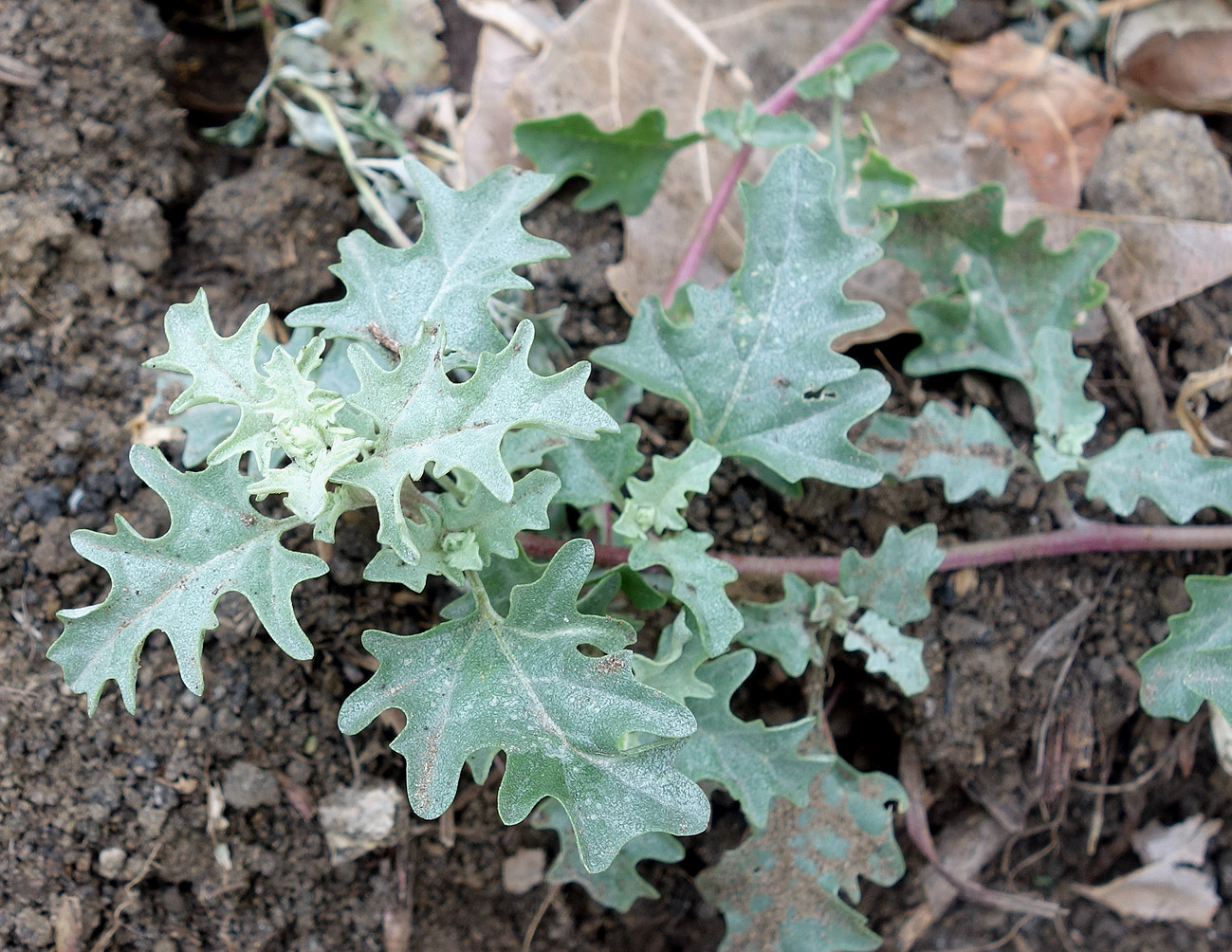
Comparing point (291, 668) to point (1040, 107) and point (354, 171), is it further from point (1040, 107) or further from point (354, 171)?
point (1040, 107)

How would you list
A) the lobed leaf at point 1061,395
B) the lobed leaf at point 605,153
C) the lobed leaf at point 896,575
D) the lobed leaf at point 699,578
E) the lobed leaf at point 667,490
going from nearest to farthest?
the lobed leaf at point 699,578
the lobed leaf at point 667,490
the lobed leaf at point 896,575
the lobed leaf at point 1061,395
the lobed leaf at point 605,153

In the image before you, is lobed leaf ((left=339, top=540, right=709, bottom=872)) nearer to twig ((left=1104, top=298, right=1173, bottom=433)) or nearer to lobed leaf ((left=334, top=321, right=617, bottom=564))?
lobed leaf ((left=334, top=321, right=617, bottom=564))

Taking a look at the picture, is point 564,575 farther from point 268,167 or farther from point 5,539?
point 268,167

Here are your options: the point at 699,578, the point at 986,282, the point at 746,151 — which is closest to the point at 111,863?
the point at 699,578

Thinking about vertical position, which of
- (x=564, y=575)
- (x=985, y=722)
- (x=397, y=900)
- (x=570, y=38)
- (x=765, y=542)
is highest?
(x=570, y=38)

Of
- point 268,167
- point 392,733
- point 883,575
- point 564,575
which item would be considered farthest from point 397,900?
point 268,167

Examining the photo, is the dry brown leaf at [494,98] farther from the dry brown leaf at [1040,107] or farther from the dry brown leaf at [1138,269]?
the dry brown leaf at [1040,107]

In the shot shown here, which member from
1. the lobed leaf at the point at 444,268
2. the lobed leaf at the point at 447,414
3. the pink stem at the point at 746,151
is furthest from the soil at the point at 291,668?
the lobed leaf at the point at 447,414
